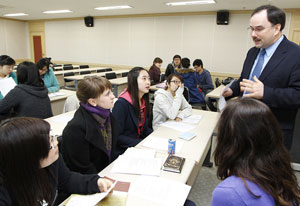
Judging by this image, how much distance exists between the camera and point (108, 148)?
69.9 inches

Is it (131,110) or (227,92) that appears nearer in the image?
(227,92)

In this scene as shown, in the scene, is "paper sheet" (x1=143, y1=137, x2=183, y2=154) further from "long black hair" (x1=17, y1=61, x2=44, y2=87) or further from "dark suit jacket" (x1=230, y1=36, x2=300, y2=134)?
"long black hair" (x1=17, y1=61, x2=44, y2=87)

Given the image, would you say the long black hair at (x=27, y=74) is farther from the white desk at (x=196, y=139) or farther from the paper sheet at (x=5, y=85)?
the white desk at (x=196, y=139)

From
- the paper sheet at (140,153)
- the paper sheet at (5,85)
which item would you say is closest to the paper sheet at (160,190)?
the paper sheet at (140,153)

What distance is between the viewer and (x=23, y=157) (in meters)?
0.86

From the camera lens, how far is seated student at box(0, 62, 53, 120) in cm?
243

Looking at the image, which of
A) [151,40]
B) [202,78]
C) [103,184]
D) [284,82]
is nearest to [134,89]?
[103,184]

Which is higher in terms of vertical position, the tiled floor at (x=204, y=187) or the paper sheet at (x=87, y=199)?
the paper sheet at (x=87, y=199)

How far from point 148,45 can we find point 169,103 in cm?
627

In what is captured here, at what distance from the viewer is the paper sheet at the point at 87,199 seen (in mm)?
1092

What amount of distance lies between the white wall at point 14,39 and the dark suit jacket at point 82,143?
36.0 ft

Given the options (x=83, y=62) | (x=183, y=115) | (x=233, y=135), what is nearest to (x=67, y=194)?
(x=233, y=135)

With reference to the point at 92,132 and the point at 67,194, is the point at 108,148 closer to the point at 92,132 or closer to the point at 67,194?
the point at 92,132

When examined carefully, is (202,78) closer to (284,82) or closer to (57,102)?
(57,102)
